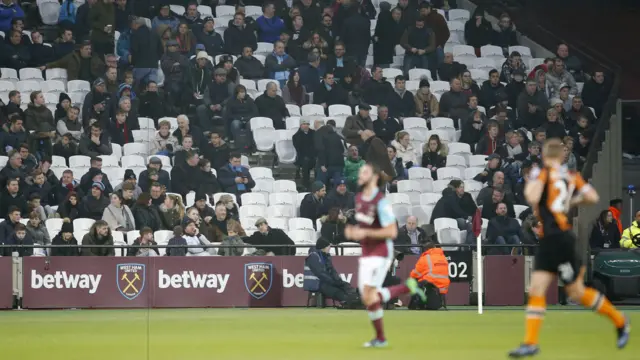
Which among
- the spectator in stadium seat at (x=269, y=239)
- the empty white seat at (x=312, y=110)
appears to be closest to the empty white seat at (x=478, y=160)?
the empty white seat at (x=312, y=110)

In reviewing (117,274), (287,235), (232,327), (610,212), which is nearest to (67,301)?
(117,274)

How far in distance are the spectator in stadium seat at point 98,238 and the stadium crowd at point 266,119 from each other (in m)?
0.04

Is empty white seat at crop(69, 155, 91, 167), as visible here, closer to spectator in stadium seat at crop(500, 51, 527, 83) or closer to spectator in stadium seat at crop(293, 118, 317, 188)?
spectator in stadium seat at crop(293, 118, 317, 188)

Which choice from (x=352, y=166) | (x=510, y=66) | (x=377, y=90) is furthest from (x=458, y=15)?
(x=352, y=166)

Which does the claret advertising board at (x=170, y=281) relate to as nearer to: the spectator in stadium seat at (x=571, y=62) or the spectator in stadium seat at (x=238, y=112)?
the spectator in stadium seat at (x=238, y=112)

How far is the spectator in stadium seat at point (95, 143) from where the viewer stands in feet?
86.3

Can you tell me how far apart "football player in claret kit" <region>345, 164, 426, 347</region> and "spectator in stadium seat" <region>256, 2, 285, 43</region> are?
16.8m

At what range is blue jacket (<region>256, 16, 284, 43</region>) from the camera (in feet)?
100.0

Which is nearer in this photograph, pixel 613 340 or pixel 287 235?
pixel 613 340

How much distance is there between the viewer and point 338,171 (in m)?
27.0

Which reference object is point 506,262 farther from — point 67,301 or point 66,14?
point 66,14

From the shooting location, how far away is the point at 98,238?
23.9 m

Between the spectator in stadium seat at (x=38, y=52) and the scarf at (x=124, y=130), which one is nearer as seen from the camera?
the scarf at (x=124, y=130)

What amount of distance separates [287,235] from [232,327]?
7.08 meters
